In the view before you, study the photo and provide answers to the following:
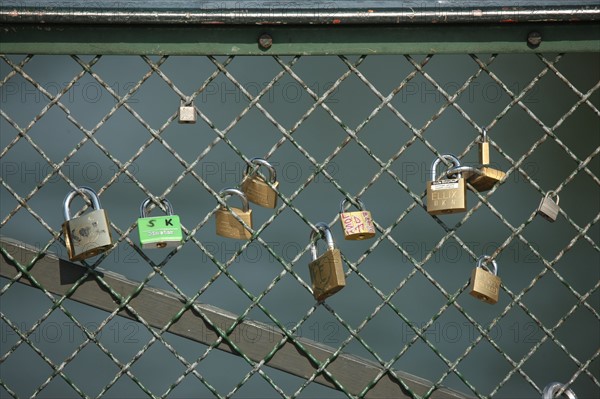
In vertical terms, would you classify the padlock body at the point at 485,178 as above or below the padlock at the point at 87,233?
above

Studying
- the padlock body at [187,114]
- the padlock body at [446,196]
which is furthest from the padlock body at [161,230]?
the padlock body at [446,196]

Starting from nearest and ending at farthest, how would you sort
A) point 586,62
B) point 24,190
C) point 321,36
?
point 321,36 → point 24,190 → point 586,62

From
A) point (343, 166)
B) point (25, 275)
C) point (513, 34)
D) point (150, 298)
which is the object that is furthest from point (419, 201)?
point (343, 166)

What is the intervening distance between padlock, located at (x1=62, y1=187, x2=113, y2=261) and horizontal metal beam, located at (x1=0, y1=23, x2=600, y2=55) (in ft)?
1.16

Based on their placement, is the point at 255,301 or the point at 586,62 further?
the point at 586,62

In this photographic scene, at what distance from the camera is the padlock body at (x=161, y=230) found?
230cm

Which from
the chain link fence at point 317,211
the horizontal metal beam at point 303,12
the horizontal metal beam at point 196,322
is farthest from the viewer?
the chain link fence at point 317,211

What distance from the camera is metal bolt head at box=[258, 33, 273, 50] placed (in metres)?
2.32

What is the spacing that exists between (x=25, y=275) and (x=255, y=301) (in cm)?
54

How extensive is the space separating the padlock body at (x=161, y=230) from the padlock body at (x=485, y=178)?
0.72m

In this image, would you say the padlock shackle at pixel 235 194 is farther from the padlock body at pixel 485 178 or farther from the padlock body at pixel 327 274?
the padlock body at pixel 485 178

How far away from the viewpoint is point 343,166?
13.0 ft

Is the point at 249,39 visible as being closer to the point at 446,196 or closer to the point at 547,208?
the point at 446,196

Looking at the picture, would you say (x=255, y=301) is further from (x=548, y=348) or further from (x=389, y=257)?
(x=548, y=348)
